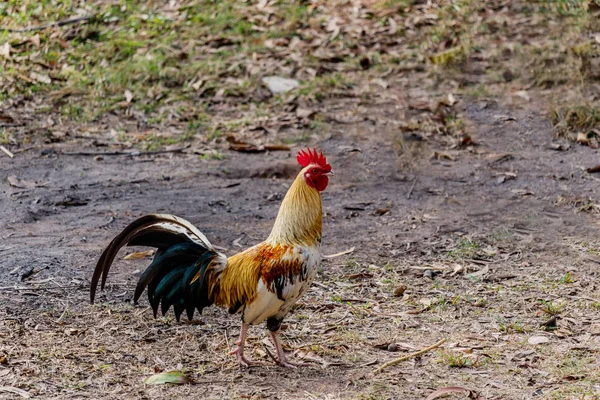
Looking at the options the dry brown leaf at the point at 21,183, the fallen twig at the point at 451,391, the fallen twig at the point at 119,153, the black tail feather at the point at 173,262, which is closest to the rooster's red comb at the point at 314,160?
the black tail feather at the point at 173,262

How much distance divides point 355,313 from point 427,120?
147 inches

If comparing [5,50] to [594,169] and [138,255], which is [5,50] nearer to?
[138,255]

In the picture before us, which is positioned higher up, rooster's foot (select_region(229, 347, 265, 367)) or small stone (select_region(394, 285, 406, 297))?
rooster's foot (select_region(229, 347, 265, 367))

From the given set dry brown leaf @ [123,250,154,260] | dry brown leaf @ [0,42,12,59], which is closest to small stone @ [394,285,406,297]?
dry brown leaf @ [123,250,154,260]

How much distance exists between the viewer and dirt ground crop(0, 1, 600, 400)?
450cm

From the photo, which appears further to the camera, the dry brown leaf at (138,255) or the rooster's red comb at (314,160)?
the dry brown leaf at (138,255)

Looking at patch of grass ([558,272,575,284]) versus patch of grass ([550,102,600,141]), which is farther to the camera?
patch of grass ([550,102,600,141])

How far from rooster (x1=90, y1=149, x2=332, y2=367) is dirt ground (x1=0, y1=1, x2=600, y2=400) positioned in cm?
A: 36

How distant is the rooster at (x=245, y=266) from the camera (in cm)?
441

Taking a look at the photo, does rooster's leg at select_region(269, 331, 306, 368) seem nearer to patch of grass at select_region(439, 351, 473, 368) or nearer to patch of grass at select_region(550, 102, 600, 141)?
patch of grass at select_region(439, 351, 473, 368)

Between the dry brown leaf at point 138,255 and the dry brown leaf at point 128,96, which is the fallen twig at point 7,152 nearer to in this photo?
the dry brown leaf at point 128,96

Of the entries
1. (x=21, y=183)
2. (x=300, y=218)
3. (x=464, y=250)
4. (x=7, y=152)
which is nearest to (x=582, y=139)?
(x=464, y=250)

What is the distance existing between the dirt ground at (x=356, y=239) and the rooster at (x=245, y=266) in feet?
1.19

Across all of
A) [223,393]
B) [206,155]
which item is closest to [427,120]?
[206,155]
